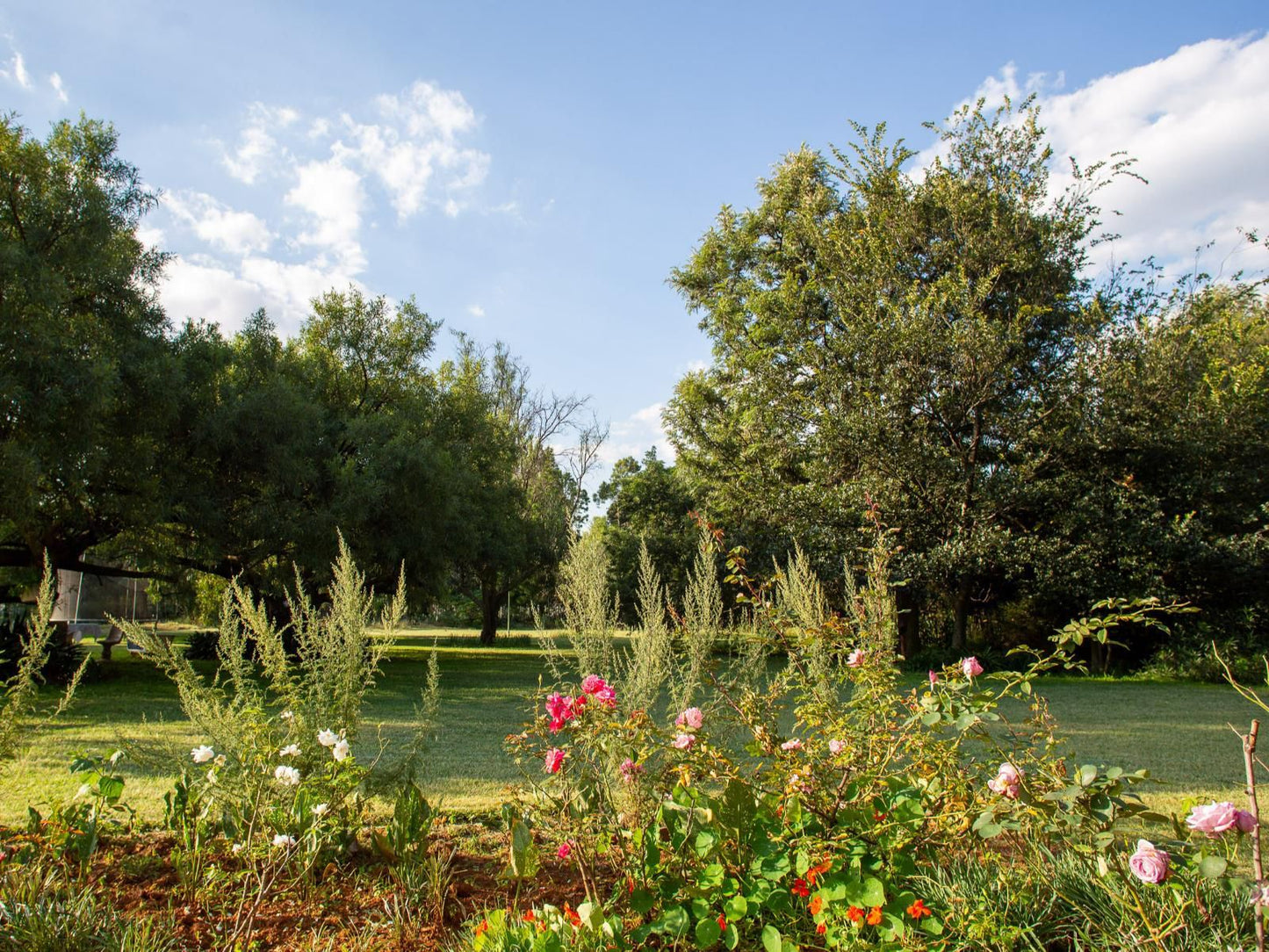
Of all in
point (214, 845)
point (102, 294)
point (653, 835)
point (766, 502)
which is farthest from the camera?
point (766, 502)

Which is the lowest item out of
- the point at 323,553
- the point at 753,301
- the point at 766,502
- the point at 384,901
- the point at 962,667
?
the point at 384,901

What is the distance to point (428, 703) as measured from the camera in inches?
130

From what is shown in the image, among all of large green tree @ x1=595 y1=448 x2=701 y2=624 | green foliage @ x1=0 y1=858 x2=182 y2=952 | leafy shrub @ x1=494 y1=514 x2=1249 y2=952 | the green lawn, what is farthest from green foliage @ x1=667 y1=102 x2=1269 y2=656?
green foliage @ x1=0 y1=858 x2=182 y2=952

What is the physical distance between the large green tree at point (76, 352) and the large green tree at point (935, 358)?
9856 mm

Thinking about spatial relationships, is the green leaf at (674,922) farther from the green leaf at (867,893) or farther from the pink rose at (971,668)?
the pink rose at (971,668)

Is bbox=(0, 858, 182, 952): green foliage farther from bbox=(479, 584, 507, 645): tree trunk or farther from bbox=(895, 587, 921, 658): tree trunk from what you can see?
bbox=(479, 584, 507, 645): tree trunk

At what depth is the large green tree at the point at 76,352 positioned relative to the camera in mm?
8586

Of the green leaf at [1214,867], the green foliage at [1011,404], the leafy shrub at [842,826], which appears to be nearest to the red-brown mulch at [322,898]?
the leafy shrub at [842,826]

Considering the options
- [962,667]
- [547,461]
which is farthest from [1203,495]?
[547,461]

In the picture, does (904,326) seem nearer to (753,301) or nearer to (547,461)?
(753,301)

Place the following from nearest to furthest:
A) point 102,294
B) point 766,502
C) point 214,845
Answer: point 214,845 → point 102,294 → point 766,502

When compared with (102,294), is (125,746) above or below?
below

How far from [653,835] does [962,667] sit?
108 centimetres

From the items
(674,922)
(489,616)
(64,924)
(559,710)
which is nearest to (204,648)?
(489,616)
